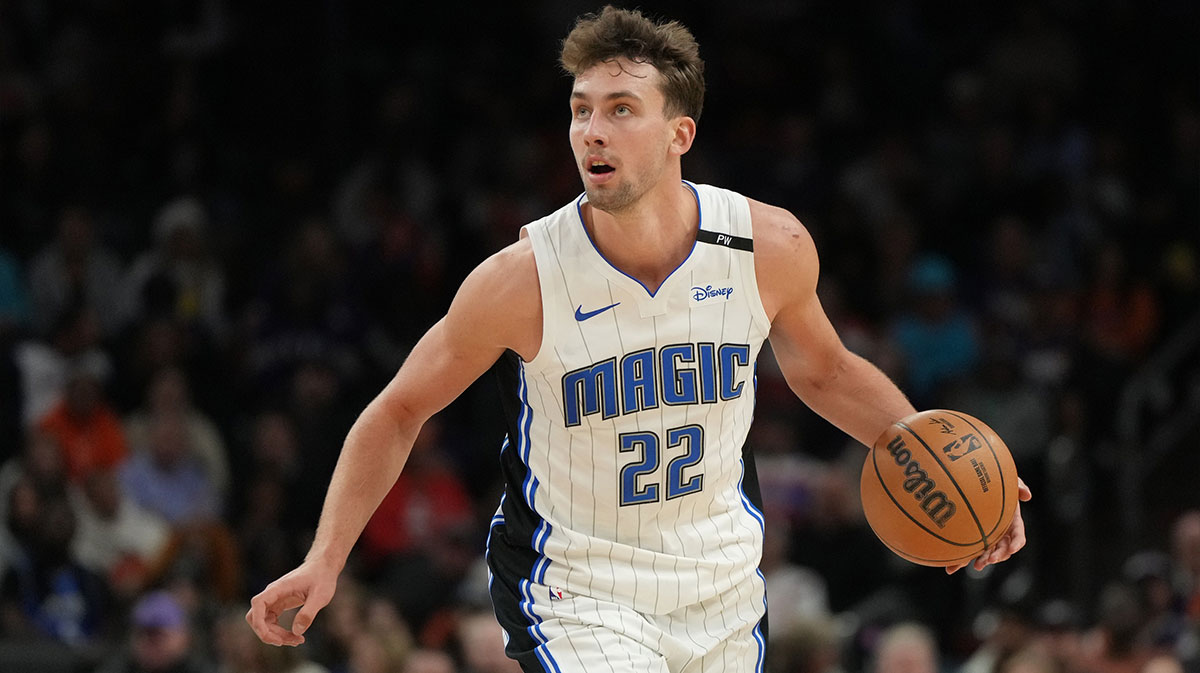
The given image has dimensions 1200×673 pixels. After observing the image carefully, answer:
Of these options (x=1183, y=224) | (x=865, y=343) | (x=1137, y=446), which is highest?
(x=1183, y=224)

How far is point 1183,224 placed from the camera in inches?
496

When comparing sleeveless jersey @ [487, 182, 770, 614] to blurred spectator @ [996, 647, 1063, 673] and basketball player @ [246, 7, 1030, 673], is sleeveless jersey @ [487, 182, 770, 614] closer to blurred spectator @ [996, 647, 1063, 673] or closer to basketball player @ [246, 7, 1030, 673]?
basketball player @ [246, 7, 1030, 673]

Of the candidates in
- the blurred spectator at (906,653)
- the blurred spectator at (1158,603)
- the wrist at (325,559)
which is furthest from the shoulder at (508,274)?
the blurred spectator at (1158,603)

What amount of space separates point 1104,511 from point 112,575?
662 cm

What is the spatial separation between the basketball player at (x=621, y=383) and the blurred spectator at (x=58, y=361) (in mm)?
6747

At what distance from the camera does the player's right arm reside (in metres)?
4.64

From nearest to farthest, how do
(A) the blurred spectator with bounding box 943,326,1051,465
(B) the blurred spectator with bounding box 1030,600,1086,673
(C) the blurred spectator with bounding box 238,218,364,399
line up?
(B) the blurred spectator with bounding box 1030,600,1086,673 < (A) the blurred spectator with bounding box 943,326,1051,465 < (C) the blurred spectator with bounding box 238,218,364,399

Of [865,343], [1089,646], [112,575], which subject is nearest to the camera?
[1089,646]

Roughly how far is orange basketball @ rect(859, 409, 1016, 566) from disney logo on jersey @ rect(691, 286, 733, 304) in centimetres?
71

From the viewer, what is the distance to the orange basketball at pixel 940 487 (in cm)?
491

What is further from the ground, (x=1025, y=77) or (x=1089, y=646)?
(x=1025, y=77)

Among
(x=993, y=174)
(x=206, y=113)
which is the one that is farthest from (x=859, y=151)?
(x=206, y=113)

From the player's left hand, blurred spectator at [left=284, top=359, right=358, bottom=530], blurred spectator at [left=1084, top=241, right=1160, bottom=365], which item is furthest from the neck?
blurred spectator at [left=1084, top=241, right=1160, bottom=365]

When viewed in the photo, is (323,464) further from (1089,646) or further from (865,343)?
(1089,646)
